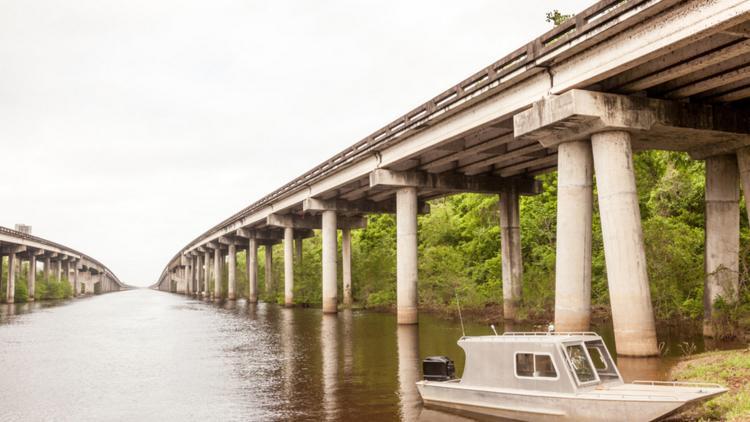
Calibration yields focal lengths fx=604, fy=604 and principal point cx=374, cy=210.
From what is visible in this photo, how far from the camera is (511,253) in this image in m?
Result: 35.2

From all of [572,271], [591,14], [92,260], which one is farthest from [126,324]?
[92,260]

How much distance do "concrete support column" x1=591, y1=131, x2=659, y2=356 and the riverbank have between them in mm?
1450

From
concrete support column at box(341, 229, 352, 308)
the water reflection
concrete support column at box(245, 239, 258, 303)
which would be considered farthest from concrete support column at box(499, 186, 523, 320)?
concrete support column at box(245, 239, 258, 303)

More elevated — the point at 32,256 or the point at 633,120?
the point at 633,120

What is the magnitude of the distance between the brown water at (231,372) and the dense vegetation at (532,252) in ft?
9.59

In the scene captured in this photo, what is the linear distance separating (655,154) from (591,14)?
25.8 m

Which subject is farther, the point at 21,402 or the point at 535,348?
the point at 21,402

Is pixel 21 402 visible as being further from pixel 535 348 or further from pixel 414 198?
pixel 414 198

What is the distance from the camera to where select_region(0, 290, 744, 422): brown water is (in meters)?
13.8

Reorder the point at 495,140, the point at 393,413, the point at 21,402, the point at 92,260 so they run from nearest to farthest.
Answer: the point at 393,413, the point at 21,402, the point at 495,140, the point at 92,260

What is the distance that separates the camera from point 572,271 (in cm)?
2019

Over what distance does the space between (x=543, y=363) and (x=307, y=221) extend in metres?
50.9

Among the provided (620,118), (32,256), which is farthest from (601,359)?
A: (32,256)

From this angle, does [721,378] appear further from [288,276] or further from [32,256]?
[32,256]
